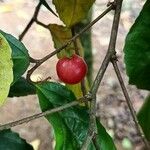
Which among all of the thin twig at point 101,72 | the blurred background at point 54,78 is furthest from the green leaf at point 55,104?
the blurred background at point 54,78

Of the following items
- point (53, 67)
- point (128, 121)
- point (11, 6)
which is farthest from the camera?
point (11, 6)

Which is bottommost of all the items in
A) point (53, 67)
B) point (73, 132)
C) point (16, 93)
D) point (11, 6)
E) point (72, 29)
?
point (73, 132)

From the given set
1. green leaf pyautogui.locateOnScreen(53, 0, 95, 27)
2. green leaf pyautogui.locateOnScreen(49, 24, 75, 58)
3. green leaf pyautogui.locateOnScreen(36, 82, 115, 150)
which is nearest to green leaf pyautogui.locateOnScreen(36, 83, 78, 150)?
green leaf pyautogui.locateOnScreen(36, 82, 115, 150)

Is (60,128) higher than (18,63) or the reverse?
the reverse

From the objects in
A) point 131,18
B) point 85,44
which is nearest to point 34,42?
point 131,18

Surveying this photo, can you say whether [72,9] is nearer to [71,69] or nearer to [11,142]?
[71,69]

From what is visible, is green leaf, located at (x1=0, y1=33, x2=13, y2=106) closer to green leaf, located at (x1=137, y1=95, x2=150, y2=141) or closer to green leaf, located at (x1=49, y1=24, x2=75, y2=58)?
green leaf, located at (x1=49, y1=24, x2=75, y2=58)

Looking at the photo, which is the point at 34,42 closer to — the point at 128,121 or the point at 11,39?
the point at 128,121
